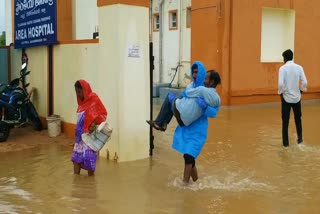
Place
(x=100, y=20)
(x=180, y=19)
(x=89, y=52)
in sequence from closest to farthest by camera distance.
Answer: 1. (x=100, y=20)
2. (x=89, y=52)
3. (x=180, y=19)

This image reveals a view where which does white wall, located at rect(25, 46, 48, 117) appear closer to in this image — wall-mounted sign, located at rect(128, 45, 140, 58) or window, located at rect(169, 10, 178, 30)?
wall-mounted sign, located at rect(128, 45, 140, 58)

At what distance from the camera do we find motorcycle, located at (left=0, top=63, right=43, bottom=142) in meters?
9.22

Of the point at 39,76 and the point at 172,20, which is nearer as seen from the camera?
the point at 39,76

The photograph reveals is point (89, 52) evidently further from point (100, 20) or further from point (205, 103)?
point (205, 103)

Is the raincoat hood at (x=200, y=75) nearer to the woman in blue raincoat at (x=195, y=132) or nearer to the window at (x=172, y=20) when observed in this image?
the woman in blue raincoat at (x=195, y=132)

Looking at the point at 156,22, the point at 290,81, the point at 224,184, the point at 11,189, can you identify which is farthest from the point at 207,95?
the point at 156,22

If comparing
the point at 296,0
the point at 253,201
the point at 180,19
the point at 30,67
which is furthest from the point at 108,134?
the point at 180,19

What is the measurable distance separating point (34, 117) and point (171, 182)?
4411 mm

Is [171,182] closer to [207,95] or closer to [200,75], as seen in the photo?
[207,95]

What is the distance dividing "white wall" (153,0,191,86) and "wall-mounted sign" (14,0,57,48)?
29.0 ft

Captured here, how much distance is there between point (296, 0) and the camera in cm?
1634

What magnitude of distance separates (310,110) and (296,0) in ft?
12.3

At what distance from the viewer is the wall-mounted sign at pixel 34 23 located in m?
9.77

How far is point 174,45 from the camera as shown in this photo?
777 inches
